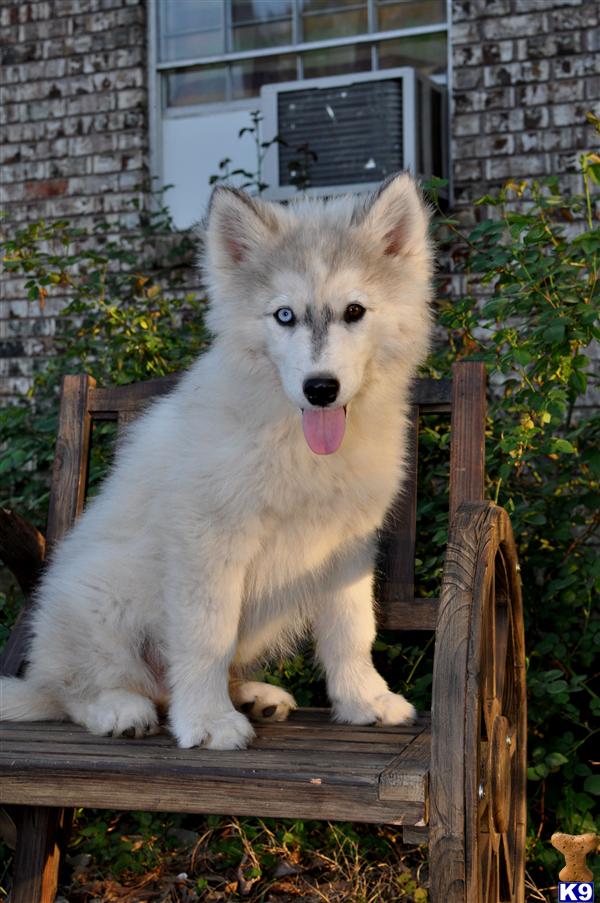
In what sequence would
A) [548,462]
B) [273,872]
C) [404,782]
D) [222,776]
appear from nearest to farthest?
[404,782], [222,776], [273,872], [548,462]

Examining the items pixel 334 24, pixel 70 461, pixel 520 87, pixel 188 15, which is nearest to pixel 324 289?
pixel 70 461

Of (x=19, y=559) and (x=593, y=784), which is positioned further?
(x=593, y=784)

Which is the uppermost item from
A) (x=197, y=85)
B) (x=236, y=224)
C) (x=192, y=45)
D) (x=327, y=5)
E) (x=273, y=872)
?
(x=327, y=5)

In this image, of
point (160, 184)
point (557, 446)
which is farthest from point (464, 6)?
point (557, 446)

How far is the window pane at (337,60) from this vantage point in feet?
18.8

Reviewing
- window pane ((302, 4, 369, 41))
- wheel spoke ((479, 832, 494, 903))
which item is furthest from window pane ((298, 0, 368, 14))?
wheel spoke ((479, 832, 494, 903))

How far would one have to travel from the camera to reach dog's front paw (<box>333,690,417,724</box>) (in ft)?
9.28

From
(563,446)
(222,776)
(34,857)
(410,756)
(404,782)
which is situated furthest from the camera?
(563,446)

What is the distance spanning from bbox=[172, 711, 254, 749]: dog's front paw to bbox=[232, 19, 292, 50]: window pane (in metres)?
4.24

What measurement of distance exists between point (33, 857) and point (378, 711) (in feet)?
3.16

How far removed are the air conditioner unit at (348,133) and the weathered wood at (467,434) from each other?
2558mm

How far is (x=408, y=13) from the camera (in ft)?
18.5

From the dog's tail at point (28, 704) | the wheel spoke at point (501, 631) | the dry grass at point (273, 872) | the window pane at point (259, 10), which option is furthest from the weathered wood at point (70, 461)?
the window pane at point (259, 10)

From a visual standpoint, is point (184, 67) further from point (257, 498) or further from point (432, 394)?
point (257, 498)
